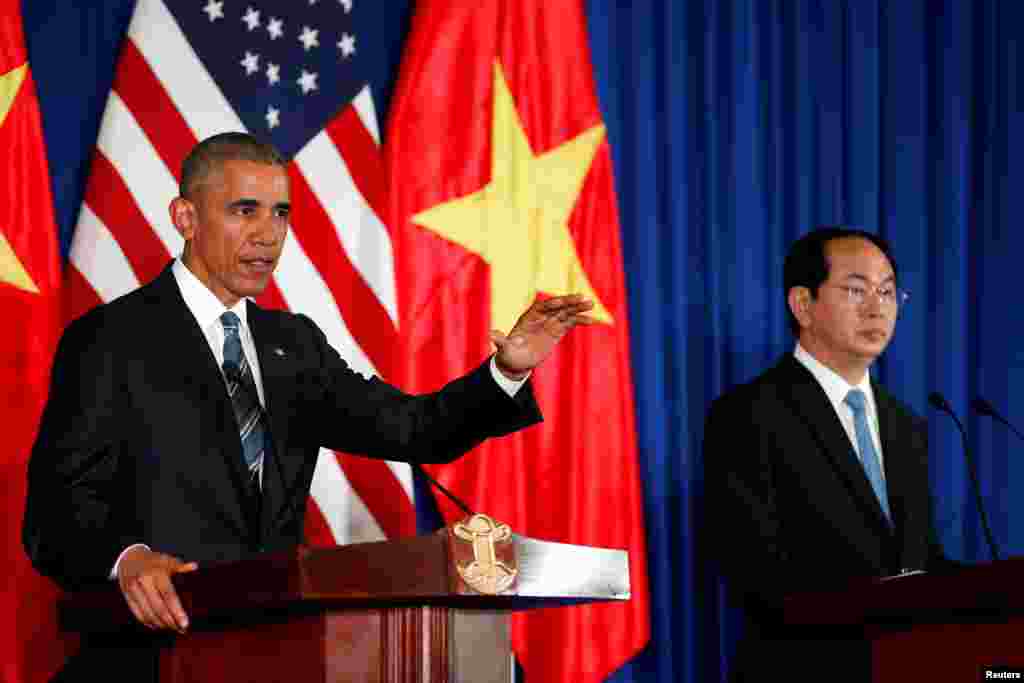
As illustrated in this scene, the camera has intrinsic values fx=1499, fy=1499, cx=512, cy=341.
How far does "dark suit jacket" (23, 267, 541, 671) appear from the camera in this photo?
2734mm

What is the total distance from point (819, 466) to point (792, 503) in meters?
0.13

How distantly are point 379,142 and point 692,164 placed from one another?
1.17 meters

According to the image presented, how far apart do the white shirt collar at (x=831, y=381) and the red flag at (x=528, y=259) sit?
562 mm

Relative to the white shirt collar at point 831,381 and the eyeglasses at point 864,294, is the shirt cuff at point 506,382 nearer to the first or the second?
the white shirt collar at point 831,381

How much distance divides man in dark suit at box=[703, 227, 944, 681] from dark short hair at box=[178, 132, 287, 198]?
1561mm

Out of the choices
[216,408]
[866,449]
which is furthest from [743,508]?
[216,408]

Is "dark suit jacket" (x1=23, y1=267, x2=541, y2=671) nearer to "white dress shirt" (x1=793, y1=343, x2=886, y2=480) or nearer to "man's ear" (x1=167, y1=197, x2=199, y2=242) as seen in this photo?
"man's ear" (x1=167, y1=197, x2=199, y2=242)

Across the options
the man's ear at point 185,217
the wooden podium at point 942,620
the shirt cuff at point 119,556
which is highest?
the man's ear at point 185,217

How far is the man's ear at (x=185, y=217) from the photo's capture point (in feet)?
10.7

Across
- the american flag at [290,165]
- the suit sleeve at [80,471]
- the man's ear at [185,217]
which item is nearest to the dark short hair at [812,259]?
the american flag at [290,165]

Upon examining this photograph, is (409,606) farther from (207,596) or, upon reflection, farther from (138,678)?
(138,678)

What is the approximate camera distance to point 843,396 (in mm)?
4324

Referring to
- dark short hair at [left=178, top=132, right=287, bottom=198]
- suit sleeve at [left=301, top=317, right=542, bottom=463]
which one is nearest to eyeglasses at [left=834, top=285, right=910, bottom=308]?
suit sleeve at [left=301, top=317, right=542, bottom=463]

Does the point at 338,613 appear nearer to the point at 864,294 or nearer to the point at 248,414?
the point at 248,414
